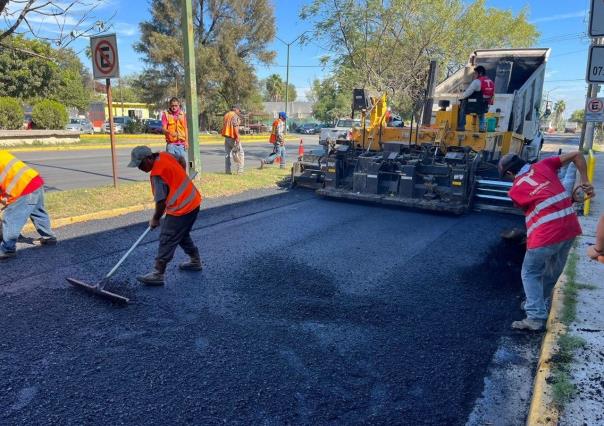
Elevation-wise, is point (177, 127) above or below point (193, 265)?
above

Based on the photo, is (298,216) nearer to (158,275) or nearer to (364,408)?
(158,275)

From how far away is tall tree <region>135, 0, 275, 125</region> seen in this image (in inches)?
1341

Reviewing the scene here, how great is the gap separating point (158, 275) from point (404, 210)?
16.6 ft

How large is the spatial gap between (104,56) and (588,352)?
7.81 meters

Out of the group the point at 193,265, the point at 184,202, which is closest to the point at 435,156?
the point at 193,265

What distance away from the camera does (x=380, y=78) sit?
48.1 feet

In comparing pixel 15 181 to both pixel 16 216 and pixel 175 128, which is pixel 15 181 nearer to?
pixel 16 216

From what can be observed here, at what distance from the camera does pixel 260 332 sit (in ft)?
12.0

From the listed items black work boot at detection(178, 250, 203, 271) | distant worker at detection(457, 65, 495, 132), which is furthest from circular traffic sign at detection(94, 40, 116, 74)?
distant worker at detection(457, 65, 495, 132)

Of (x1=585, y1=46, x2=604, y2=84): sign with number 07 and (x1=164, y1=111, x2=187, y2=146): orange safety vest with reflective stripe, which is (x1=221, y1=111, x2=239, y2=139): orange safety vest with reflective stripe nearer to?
(x1=164, y1=111, x2=187, y2=146): orange safety vest with reflective stripe

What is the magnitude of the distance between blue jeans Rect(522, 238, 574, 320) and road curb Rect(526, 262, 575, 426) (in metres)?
0.15

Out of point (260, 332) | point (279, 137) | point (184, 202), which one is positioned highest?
point (279, 137)

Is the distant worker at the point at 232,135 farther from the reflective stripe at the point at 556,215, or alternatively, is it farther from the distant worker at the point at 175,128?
the reflective stripe at the point at 556,215

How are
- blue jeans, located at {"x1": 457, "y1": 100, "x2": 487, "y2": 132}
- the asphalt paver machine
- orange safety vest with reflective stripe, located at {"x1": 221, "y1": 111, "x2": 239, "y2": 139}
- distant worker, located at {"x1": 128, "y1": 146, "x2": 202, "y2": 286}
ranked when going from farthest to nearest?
orange safety vest with reflective stripe, located at {"x1": 221, "y1": 111, "x2": 239, "y2": 139} < blue jeans, located at {"x1": 457, "y1": 100, "x2": 487, "y2": 132} < the asphalt paver machine < distant worker, located at {"x1": 128, "y1": 146, "x2": 202, "y2": 286}
